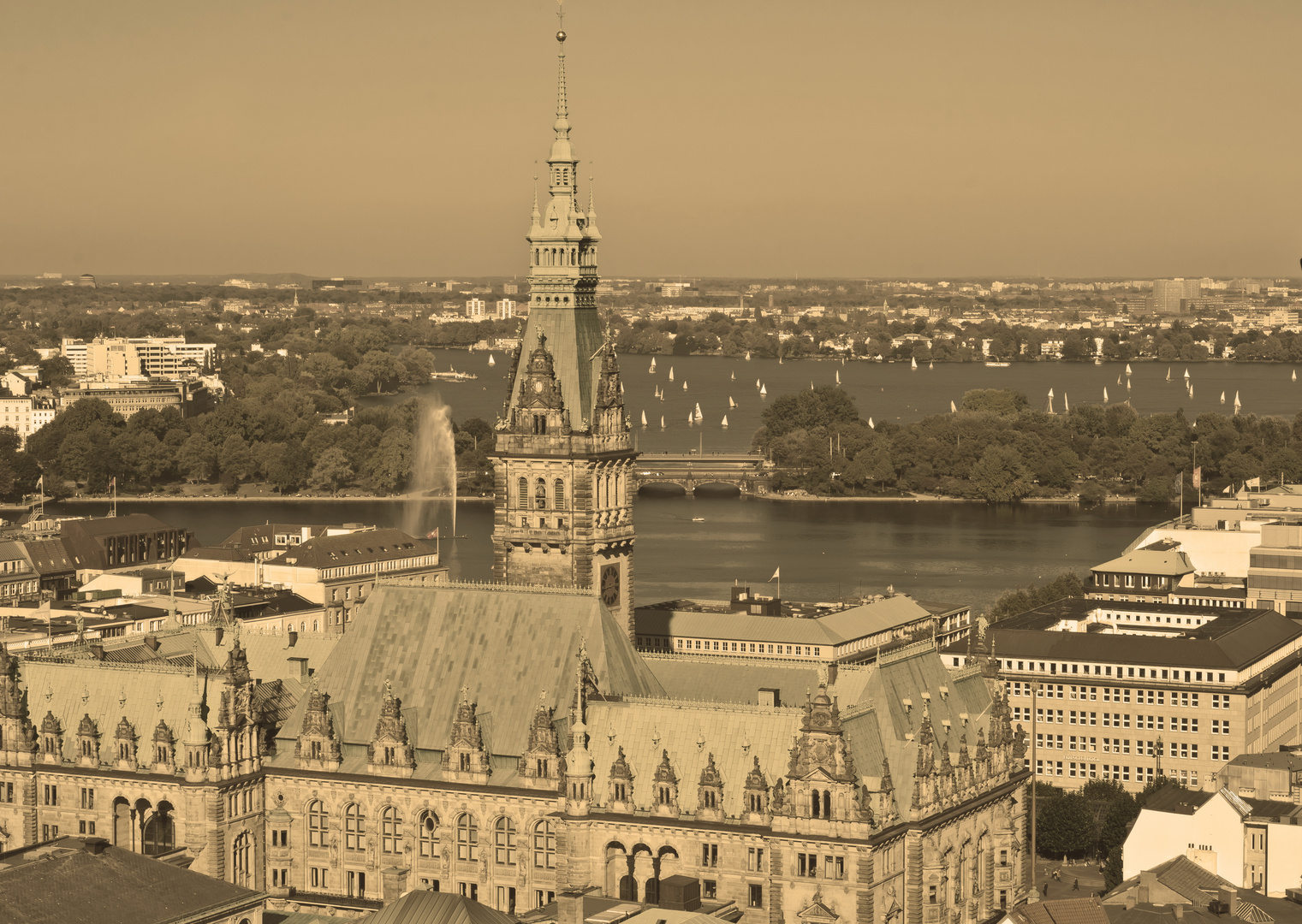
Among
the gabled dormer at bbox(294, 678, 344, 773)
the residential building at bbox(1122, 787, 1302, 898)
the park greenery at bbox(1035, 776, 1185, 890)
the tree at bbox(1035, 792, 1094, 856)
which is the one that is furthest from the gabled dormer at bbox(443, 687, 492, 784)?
the tree at bbox(1035, 792, 1094, 856)

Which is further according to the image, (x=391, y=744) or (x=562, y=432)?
(x=562, y=432)

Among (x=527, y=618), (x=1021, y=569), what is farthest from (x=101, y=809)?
(x=1021, y=569)

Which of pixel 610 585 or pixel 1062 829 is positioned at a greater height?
pixel 610 585

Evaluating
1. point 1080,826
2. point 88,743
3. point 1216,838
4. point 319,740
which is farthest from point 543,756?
point 1080,826

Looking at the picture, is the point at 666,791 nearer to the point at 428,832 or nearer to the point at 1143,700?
the point at 428,832

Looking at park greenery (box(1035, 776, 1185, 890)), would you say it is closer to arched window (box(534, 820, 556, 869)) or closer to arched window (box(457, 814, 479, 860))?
arched window (box(534, 820, 556, 869))

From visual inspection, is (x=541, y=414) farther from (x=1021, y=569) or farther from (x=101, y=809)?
(x=1021, y=569)
